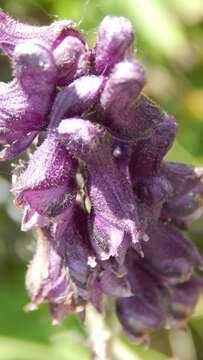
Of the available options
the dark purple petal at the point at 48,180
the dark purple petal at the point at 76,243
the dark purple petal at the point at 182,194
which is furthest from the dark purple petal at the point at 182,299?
the dark purple petal at the point at 48,180

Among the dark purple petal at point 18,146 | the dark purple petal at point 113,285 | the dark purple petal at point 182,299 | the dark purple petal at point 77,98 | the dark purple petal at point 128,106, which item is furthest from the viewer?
the dark purple petal at point 182,299

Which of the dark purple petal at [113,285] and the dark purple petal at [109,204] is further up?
the dark purple petal at [109,204]

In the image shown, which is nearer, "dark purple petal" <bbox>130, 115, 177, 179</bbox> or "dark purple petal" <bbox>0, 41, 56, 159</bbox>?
"dark purple petal" <bbox>0, 41, 56, 159</bbox>

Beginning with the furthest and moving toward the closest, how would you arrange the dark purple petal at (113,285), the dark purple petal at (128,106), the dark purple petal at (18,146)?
the dark purple petal at (113,285)
the dark purple petal at (18,146)
the dark purple petal at (128,106)

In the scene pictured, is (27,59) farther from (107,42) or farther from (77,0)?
(77,0)

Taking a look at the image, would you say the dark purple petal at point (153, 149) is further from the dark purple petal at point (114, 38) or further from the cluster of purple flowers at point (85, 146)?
the dark purple petal at point (114, 38)

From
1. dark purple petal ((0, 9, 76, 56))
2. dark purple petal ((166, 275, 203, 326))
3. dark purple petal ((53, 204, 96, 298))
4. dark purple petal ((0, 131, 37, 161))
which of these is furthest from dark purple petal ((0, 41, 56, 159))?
dark purple petal ((166, 275, 203, 326))

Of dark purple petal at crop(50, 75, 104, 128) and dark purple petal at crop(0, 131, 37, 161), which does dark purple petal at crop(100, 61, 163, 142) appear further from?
dark purple petal at crop(0, 131, 37, 161)
